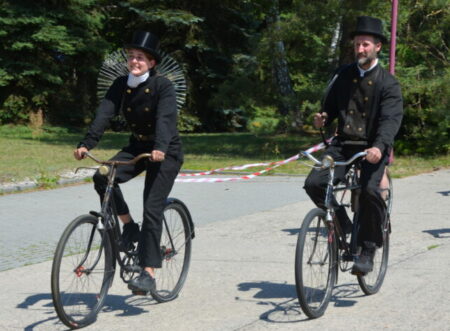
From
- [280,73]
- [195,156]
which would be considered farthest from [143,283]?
[280,73]

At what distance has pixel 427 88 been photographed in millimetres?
18188

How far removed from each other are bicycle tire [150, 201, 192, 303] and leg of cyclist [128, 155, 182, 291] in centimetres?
22

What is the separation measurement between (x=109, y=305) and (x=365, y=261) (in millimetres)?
1801

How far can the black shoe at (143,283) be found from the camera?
18.1 ft

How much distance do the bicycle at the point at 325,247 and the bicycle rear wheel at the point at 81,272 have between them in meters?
1.24

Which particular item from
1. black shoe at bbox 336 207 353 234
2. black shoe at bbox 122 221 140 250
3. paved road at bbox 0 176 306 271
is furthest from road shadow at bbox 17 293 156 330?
black shoe at bbox 336 207 353 234

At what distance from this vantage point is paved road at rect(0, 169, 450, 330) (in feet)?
17.6

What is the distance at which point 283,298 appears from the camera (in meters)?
6.05

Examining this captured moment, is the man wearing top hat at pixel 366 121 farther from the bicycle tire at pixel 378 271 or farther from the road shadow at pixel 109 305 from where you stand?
the road shadow at pixel 109 305

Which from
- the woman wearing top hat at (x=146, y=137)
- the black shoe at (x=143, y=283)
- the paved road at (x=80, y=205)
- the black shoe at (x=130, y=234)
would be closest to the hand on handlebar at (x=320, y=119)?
the woman wearing top hat at (x=146, y=137)

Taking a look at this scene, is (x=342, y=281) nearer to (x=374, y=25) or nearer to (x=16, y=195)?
(x=374, y=25)

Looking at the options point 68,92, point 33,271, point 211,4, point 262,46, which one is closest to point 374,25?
point 33,271

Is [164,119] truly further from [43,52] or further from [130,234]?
[43,52]

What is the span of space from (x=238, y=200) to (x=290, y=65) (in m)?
16.4
